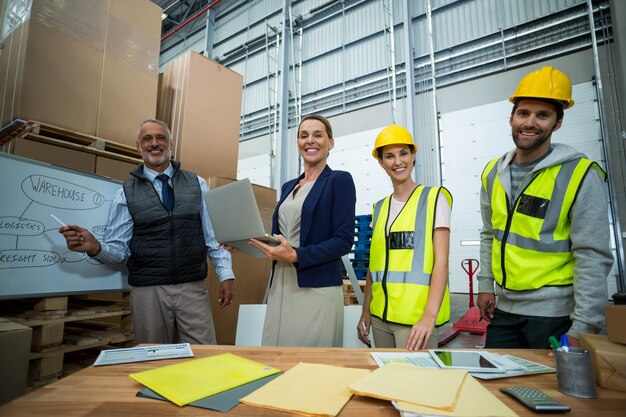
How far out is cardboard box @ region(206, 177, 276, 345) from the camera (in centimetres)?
323

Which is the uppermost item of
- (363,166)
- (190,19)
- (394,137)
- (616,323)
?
(190,19)

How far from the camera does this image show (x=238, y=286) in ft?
11.1

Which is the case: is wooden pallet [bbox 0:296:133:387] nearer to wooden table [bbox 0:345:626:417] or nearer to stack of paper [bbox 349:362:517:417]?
wooden table [bbox 0:345:626:417]

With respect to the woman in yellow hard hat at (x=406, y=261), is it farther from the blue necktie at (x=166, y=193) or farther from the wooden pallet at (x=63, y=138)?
the wooden pallet at (x=63, y=138)

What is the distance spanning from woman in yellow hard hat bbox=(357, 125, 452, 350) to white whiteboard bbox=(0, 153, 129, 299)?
1846mm

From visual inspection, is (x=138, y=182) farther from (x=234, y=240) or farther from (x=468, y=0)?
(x=468, y=0)

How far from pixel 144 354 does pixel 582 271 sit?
1.54 metres

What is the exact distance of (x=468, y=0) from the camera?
6.57 meters

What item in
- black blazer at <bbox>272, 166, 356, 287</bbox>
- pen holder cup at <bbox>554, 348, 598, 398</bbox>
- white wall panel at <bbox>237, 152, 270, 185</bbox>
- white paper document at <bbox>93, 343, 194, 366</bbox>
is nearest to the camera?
pen holder cup at <bbox>554, 348, 598, 398</bbox>

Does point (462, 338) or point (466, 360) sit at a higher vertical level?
point (466, 360)

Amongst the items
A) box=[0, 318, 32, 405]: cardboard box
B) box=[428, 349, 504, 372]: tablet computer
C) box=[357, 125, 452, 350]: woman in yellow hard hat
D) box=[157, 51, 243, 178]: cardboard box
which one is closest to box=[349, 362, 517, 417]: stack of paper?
box=[428, 349, 504, 372]: tablet computer

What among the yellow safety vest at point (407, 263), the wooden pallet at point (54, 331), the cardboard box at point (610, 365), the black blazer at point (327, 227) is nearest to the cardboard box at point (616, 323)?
the cardboard box at point (610, 365)

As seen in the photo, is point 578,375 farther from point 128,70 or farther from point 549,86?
point 128,70

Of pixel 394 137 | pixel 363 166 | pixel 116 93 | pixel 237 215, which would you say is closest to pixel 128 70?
pixel 116 93
